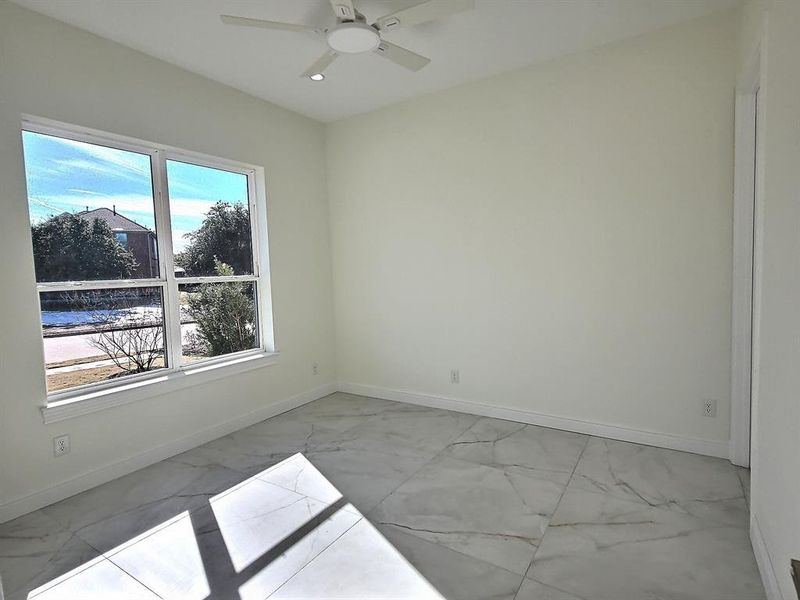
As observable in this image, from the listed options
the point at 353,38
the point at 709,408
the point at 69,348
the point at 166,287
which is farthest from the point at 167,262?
the point at 709,408

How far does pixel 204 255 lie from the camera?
11.7ft

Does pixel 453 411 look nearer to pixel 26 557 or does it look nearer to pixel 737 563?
pixel 737 563

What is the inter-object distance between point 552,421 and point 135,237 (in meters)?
3.38

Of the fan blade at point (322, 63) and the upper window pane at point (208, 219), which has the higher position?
the fan blade at point (322, 63)

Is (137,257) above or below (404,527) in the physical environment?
above

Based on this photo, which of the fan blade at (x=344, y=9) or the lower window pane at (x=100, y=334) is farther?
the lower window pane at (x=100, y=334)

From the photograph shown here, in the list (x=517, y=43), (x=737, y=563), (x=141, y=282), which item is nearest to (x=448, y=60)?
(x=517, y=43)

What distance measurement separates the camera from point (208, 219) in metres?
3.62

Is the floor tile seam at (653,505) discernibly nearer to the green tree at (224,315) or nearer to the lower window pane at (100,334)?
the green tree at (224,315)

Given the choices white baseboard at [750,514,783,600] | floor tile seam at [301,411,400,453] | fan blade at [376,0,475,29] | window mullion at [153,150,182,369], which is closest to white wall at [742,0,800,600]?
white baseboard at [750,514,783,600]

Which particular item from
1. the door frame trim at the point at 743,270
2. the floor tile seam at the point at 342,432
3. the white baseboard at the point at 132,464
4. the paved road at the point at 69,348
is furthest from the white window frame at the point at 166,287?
the door frame trim at the point at 743,270

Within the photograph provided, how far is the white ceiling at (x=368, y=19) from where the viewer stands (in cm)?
255

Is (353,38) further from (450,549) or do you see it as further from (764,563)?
(764,563)

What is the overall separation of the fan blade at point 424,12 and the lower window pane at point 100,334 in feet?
7.83
